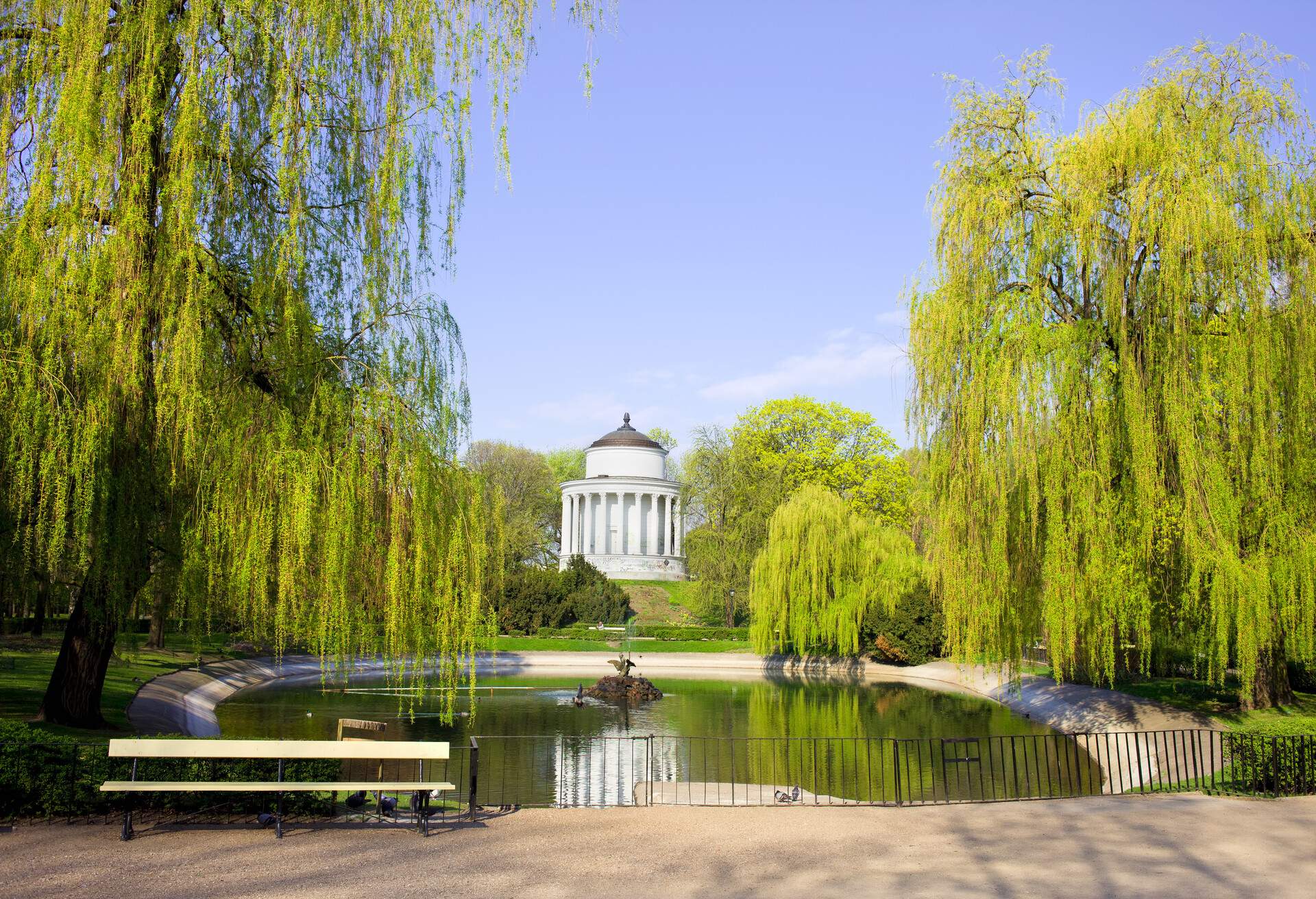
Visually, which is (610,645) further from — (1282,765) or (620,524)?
(1282,765)

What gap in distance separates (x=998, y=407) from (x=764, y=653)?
24.9 metres

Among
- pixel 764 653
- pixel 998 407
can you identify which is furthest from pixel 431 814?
pixel 764 653

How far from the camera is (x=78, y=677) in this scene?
42.9 ft

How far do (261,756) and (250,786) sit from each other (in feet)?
1.05

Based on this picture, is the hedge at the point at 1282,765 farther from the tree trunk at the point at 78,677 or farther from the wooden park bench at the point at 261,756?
the tree trunk at the point at 78,677

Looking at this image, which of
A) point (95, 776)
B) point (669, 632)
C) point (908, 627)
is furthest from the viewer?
point (669, 632)

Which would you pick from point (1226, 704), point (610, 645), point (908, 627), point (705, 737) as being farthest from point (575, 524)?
point (705, 737)

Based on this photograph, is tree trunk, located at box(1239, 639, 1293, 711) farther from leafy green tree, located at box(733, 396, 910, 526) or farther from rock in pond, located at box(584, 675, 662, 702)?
leafy green tree, located at box(733, 396, 910, 526)

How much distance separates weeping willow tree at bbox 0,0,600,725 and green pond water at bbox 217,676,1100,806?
2371 millimetres

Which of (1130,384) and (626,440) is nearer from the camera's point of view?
(1130,384)

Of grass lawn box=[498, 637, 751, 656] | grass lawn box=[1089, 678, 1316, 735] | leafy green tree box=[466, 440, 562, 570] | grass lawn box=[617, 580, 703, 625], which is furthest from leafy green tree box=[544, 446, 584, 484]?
grass lawn box=[1089, 678, 1316, 735]

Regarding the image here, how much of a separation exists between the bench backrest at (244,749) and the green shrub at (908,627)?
31882 mm

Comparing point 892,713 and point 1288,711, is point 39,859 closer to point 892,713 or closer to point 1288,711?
point 1288,711

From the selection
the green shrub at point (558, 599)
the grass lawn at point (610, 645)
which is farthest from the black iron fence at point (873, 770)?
the green shrub at point (558, 599)
